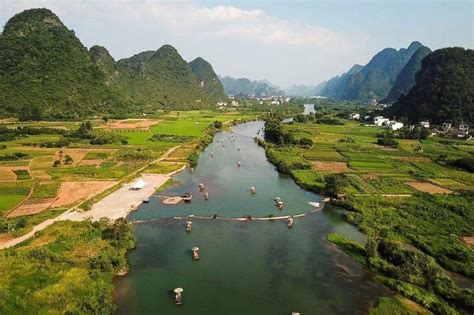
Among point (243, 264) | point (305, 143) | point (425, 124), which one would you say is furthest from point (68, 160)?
point (425, 124)

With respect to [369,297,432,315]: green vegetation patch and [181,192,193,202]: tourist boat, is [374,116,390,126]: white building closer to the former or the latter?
[181,192,193,202]: tourist boat

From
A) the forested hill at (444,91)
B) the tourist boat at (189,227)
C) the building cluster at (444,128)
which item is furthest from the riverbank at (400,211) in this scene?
the forested hill at (444,91)

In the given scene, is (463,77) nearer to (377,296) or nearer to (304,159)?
(304,159)

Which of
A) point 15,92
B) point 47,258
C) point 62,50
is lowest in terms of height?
point 47,258

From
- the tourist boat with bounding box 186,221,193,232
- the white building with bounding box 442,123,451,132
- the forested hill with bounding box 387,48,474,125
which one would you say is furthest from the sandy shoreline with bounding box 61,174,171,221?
the forested hill with bounding box 387,48,474,125

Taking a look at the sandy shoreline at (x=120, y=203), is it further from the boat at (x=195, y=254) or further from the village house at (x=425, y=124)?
the village house at (x=425, y=124)

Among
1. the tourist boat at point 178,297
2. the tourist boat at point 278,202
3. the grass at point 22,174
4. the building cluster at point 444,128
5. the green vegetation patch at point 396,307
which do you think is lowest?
the green vegetation patch at point 396,307

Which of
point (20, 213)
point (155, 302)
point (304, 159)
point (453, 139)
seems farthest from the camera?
point (453, 139)

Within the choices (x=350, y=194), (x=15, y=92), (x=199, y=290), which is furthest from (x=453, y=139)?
(x=15, y=92)
